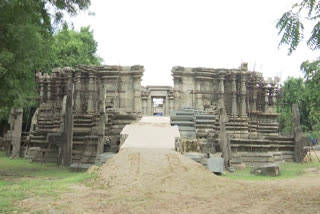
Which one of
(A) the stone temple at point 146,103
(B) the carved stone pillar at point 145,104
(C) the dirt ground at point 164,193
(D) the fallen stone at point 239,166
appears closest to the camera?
(C) the dirt ground at point 164,193

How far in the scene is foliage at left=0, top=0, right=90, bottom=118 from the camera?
10.3m

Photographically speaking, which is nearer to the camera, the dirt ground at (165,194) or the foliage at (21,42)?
the dirt ground at (165,194)

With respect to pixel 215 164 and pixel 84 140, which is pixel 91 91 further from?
pixel 215 164

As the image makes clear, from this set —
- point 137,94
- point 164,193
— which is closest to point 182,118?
point 137,94

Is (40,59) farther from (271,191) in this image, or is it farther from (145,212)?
(271,191)

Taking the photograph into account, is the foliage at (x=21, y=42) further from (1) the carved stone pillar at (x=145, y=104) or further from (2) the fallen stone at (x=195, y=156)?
(1) the carved stone pillar at (x=145, y=104)

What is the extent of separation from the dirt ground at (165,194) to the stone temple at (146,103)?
7965 millimetres

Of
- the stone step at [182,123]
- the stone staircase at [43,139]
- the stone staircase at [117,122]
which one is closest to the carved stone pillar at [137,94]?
the stone staircase at [117,122]

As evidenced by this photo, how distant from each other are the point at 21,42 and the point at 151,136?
547cm

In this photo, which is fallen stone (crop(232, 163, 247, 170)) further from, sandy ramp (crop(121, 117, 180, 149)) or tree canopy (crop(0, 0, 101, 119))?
tree canopy (crop(0, 0, 101, 119))

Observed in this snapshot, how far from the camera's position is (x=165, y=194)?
6594 millimetres

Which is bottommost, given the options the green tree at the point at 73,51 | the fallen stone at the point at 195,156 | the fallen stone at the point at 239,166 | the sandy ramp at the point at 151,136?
the fallen stone at the point at 239,166

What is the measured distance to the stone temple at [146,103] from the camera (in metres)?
16.8

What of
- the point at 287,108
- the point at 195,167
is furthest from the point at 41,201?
the point at 287,108
